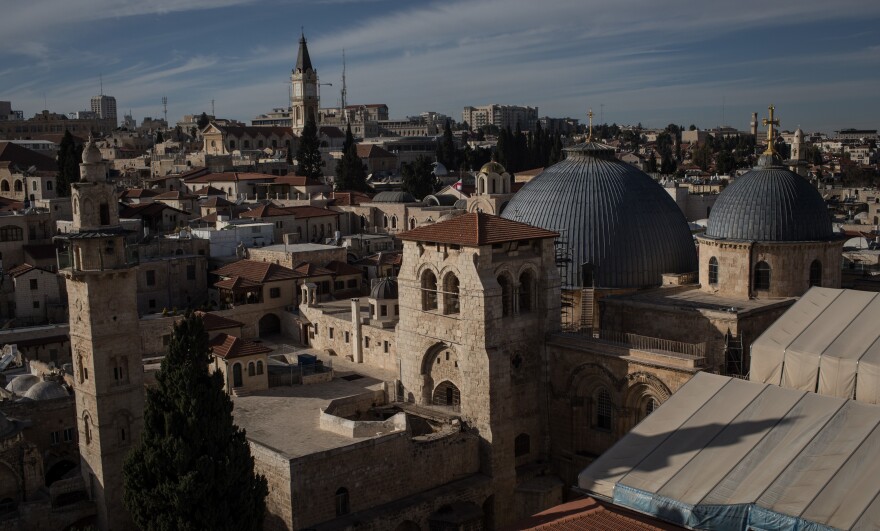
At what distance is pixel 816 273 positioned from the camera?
27406mm

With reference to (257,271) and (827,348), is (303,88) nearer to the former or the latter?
(257,271)

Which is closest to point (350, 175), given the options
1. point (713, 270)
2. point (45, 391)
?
point (45, 391)

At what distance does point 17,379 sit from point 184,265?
13862mm

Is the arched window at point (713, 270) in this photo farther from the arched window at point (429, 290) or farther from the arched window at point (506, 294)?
the arched window at point (429, 290)

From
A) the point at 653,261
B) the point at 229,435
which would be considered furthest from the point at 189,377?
the point at 653,261

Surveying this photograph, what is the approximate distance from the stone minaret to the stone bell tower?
87067 millimetres

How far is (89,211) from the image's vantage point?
25141 mm

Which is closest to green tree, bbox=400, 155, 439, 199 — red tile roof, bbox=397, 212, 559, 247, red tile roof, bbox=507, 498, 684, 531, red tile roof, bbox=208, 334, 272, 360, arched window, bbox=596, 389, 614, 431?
red tile roof, bbox=208, 334, 272, 360

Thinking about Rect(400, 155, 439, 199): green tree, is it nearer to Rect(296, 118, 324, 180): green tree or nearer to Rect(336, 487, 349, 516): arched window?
Rect(296, 118, 324, 180): green tree

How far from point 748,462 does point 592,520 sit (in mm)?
3618

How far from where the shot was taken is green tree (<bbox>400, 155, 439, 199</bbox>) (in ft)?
243

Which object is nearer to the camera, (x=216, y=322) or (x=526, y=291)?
(x=526, y=291)

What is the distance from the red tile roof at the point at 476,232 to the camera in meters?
25.1

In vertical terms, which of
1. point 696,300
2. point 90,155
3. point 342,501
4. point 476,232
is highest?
point 90,155
